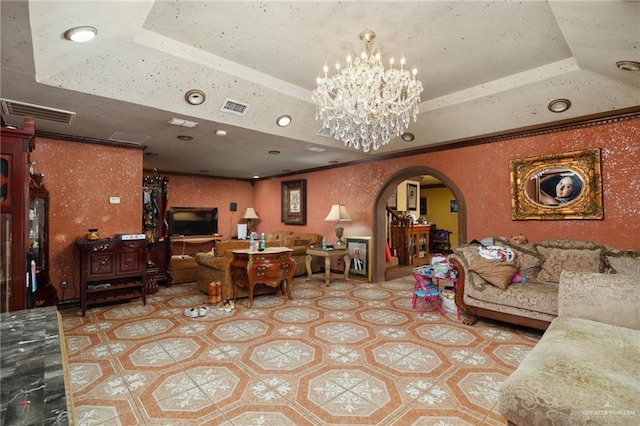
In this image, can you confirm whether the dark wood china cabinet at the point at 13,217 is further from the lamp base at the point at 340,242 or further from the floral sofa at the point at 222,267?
the lamp base at the point at 340,242

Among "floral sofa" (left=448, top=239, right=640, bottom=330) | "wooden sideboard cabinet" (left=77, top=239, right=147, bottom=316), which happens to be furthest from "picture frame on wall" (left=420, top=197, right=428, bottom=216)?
"wooden sideboard cabinet" (left=77, top=239, right=147, bottom=316)

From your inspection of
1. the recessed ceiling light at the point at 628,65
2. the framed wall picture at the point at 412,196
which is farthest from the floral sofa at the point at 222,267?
the framed wall picture at the point at 412,196

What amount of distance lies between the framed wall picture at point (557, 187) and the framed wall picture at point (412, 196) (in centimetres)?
417

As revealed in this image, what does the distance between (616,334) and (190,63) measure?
3.87 metres

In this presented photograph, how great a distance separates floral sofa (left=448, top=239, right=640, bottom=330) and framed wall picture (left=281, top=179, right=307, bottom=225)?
13.5ft

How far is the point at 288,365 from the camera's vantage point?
99.3 inches

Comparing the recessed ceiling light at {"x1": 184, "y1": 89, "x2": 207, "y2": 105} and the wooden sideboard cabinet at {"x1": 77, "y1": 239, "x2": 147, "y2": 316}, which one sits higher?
the recessed ceiling light at {"x1": 184, "y1": 89, "x2": 207, "y2": 105}

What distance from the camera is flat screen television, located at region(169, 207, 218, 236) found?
23.9 feet

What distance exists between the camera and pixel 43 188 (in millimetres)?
3891

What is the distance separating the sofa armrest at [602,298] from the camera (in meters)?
2.06

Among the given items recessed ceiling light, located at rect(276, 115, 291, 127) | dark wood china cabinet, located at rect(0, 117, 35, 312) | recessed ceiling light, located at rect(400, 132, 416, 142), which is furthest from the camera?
recessed ceiling light, located at rect(400, 132, 416, 142)

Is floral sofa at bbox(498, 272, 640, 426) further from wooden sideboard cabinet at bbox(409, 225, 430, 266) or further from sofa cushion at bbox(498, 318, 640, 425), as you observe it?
wooden sideboard cabinet at bbox(409, 225, 430, 266)

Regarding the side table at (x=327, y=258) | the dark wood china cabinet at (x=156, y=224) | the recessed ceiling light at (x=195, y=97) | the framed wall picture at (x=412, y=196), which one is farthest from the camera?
the framed wall picture at (x=412, y=196)

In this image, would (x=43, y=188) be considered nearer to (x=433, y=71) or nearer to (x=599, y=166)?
(x=433, y=71)
